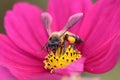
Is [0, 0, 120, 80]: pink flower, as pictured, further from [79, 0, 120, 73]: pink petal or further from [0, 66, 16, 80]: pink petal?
[0, 66, 16, 80]: pink petal

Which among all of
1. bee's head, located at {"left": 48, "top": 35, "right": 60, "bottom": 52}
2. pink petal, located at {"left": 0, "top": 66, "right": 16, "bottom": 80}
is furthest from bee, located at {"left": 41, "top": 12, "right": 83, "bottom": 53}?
pink petal, located at {"left": 0, "top": 66, "right": 16, "bottom": 80}

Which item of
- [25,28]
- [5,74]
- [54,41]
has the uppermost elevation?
[25,28]

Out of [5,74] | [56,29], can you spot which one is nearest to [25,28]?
[56,29]

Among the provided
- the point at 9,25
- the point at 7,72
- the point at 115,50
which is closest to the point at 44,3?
the point at 9,25

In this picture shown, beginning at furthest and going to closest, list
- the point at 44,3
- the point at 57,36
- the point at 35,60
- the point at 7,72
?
the point at 44,3 → the point at 35,60 → the point at 57,36 → the point at 7,72

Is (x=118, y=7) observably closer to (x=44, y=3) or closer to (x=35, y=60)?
(x=35, y=60)

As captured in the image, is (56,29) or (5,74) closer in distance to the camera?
(5,74)

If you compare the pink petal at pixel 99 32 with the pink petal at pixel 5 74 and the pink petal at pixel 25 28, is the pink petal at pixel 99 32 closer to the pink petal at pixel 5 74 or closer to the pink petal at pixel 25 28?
the pink petal at pixel 25 28

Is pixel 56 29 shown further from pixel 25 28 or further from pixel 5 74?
pixel 5 74
